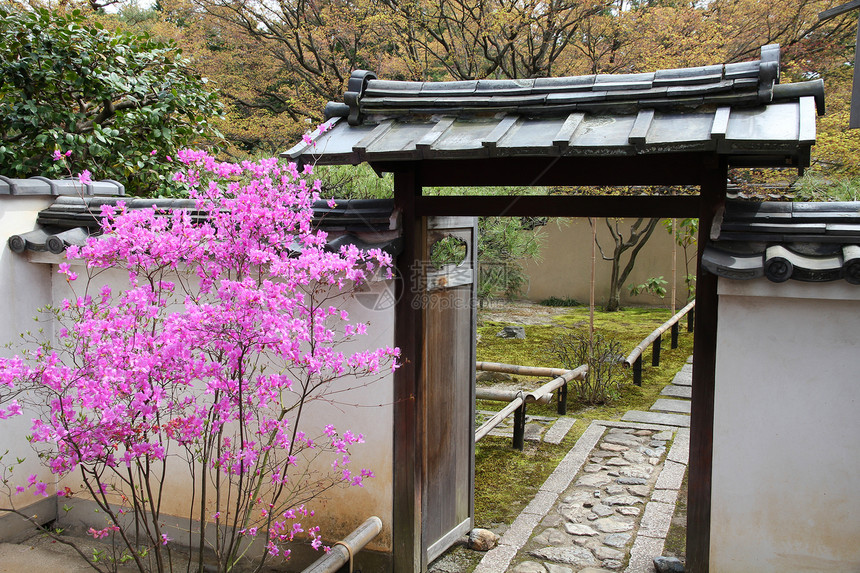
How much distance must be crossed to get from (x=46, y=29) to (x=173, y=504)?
17.3 feet

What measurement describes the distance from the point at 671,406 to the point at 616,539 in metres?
4.28

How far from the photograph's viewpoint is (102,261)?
11.0ft

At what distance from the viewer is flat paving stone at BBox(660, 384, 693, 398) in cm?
1006

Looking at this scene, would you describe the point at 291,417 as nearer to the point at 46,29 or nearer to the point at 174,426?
the point at 174,426

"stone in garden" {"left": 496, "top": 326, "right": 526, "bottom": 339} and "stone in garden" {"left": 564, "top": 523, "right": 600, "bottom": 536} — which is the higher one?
"stone in garden" {"left": 496, "top": 326, "right": 526, "bottom": 339}

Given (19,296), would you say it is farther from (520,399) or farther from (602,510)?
(602,510)

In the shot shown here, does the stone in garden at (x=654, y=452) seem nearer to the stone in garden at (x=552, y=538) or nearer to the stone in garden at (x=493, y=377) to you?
the stone in garden at (x=552, y=538)

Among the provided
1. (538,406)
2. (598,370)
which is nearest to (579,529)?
(538,406)

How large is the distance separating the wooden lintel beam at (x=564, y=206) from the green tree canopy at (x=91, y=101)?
4865 mm

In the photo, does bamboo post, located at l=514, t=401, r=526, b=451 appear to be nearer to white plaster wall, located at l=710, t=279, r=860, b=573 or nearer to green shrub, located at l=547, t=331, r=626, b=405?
green shrub, located at l=547, t=331, r=626, b=405

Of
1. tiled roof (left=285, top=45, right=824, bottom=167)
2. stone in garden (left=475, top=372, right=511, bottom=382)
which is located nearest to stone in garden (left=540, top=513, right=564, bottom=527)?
tiled roof (left=285, top=45, right=824, bottom=167)

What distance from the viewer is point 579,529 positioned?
19.2 feet

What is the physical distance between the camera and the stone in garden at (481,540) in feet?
18.2

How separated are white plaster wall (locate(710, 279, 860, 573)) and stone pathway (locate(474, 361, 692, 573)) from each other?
46.1 inches
